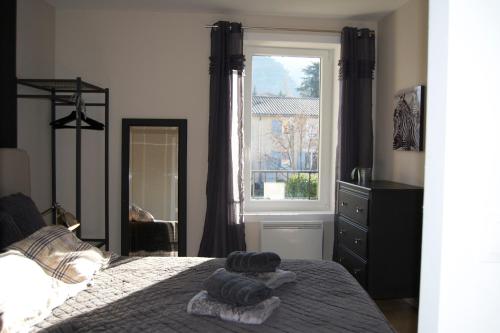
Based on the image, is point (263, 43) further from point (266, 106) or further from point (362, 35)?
point (362, 35)

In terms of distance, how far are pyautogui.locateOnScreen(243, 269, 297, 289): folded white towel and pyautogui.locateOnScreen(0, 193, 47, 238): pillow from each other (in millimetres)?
1313

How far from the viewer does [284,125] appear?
446 cm

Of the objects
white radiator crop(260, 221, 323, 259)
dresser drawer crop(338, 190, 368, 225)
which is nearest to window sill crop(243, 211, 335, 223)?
white radiator crop(260, 221, 323, 259)

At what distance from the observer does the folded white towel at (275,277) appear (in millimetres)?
2152

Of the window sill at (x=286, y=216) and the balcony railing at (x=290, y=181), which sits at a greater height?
the balcony railing at (x=290, y=181)

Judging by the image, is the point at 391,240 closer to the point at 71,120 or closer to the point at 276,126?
the point at 276,126

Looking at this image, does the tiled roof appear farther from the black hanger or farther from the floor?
the floor

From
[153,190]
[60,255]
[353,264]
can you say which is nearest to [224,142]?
[153,190]

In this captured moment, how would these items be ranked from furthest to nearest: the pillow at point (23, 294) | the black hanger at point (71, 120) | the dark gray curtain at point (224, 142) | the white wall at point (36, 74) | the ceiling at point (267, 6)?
1. the dark gray curtain at point (224, 142)
2. the ceiling at point (267, 6)
3. the black hanger at point (71, 120)
4. the white wall at point (36, 74)
5. the pillow at point (23, 294)

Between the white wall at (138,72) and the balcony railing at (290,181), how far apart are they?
592 mm

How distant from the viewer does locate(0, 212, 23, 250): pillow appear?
7.46ft

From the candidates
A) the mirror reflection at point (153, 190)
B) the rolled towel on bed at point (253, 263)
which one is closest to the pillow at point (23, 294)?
the rolled towel on bed at point (253, 263)

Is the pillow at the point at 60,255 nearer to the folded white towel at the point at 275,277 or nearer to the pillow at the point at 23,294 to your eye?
the pillow at the point at 23,294

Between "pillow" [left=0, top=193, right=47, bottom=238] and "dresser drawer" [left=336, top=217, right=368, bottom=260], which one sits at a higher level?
"pillow" [left=0, top=193, right=47, bottom=238]
